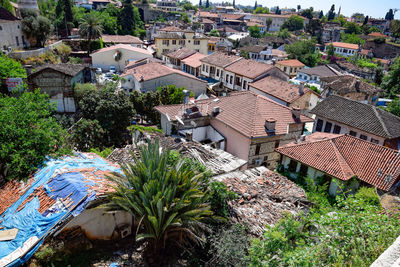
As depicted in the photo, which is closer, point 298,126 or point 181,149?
point 181,149

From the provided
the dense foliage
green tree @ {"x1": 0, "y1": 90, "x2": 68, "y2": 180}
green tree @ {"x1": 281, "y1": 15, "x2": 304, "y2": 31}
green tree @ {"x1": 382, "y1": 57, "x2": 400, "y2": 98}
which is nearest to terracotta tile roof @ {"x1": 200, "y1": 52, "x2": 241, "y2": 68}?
green tree @ {"x1": 382, "y1": 57, "x2": 400, "y2": 98}

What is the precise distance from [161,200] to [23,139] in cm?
801

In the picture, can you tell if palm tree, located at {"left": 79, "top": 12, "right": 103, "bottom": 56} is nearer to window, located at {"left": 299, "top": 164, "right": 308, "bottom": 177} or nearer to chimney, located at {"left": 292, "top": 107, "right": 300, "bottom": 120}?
chimney, located at {"left": 292, "top": 107, "right": 300, "bottom": 120}

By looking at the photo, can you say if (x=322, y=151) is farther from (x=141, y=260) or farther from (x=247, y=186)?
(x=141, y=260)

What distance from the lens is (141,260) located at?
1063 centimetres

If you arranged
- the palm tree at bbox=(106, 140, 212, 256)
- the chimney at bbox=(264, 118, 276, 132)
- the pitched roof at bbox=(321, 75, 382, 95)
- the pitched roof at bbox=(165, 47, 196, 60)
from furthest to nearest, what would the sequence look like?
the pitched roof at bbox=(165, 47, 196, 60), the pitched roof at bbox=(321, 75, 382, 95), the chimney at bbox=(264, 118, 276, 132), the palm tree at bbox=(106, 140, 212, 256)

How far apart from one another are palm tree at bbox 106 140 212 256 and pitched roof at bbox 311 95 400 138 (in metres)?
20.8

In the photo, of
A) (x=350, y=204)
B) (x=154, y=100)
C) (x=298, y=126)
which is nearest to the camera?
(x=350, y=204)

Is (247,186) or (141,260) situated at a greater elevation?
(247,186)

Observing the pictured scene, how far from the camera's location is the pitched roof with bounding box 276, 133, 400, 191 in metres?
16.2

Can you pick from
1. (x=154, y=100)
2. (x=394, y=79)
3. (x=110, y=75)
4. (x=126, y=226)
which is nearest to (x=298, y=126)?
(x=154, y=100)

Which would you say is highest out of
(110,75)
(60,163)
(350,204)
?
(350,204)

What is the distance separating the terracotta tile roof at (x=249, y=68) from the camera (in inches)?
1476

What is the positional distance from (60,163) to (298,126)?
17785 mm
